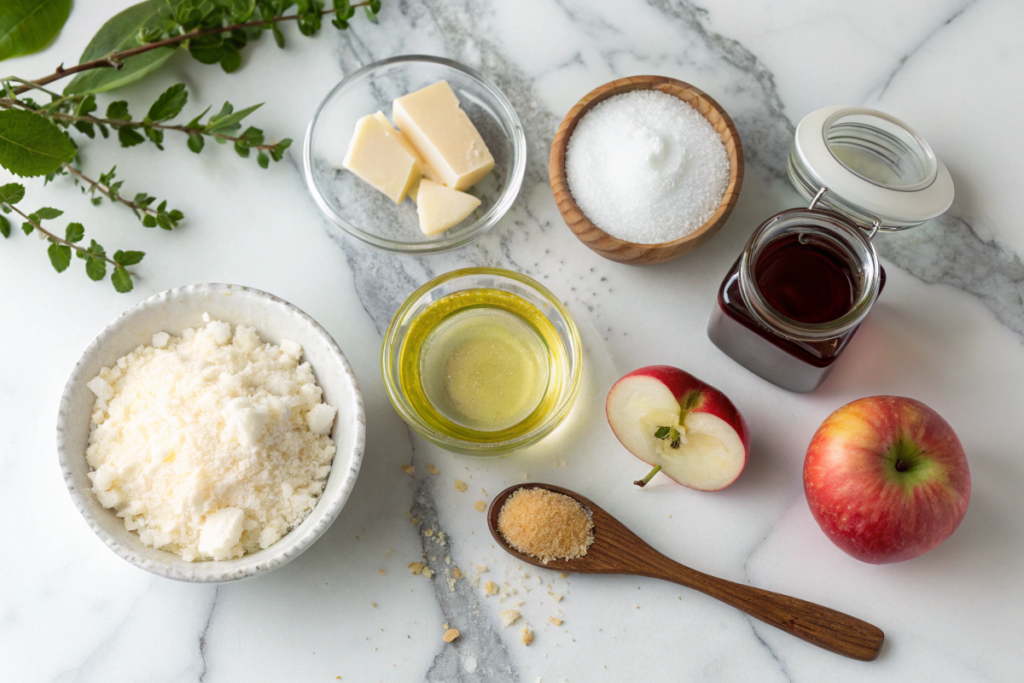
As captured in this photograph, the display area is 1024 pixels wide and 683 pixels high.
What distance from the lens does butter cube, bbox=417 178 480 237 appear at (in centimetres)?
115

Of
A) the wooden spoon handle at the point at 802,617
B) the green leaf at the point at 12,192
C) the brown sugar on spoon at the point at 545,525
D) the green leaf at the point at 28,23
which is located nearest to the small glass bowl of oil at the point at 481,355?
the brown sugar on spoon at the point at 545,525

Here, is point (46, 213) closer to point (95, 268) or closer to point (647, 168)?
point (95, 268)

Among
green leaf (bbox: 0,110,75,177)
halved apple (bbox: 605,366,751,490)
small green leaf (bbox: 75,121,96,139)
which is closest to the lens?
green leaf (bbox: 0,110,75,177)

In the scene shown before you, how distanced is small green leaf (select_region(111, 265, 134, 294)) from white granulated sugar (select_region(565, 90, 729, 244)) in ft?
2.45

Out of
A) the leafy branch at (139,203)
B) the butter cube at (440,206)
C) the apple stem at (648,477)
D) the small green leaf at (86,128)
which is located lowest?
the apple stem at (648,477)

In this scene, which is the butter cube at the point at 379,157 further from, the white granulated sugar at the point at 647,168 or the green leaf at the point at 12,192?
the green leaf at the point at 12,192

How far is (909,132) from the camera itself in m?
1.12

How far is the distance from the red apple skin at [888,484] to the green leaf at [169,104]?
1.18 metres

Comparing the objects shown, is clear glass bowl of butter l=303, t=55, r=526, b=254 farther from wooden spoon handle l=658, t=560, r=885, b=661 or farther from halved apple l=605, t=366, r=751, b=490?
wooden spoon handle l=658, t=560, r=885, b=661

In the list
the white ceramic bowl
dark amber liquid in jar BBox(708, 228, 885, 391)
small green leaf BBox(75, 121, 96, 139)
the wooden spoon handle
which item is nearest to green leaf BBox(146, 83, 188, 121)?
small green leaf BBox(75, 121, 96, 139)

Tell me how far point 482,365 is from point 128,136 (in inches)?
28.0

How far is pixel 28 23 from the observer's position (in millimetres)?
1167

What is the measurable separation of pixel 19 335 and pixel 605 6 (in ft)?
3.87

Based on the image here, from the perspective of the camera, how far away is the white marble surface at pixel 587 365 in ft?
3.61
